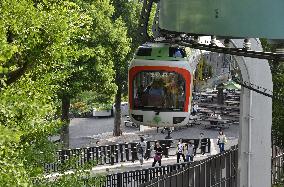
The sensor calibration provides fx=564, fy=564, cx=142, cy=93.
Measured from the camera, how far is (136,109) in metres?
14.4

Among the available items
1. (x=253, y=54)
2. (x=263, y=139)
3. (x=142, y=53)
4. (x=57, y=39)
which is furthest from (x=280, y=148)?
(x=253, y=54)

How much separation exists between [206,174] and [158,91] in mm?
4173

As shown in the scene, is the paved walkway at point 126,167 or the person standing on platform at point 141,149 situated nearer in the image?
the paved walkway at point 126,167

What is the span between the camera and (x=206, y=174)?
684 inches

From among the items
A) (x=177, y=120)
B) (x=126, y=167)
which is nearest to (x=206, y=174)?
(x=177, y=120)

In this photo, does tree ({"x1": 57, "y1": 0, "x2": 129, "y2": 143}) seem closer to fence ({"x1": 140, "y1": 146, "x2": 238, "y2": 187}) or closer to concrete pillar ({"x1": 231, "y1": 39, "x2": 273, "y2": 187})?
fence ({"x1": 140, "y1": 146, "x2": 238, "y2": 187})

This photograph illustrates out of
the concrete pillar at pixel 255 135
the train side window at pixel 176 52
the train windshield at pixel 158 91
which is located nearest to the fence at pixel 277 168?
the concrete pillar at pixel 255 135

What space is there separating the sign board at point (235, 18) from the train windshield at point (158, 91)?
23.6 feet

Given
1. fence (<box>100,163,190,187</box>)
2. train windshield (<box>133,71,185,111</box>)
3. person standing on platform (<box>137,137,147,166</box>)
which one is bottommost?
fence (<box>100,163,190,187</box>)

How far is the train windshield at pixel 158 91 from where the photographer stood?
543 inches

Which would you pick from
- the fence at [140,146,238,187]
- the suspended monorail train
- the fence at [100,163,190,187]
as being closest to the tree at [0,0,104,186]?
the suspended monorail train

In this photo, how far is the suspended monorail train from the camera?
13.3 meters

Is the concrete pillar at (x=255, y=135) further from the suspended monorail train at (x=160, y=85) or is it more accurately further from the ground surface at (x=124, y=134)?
the ground surface at (x=124, y=134)

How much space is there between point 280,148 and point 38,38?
1194 centimetres
